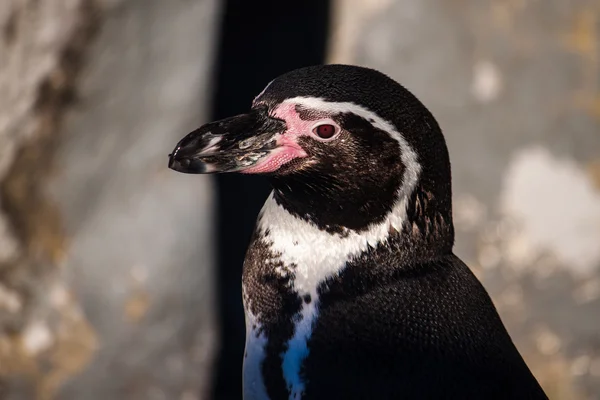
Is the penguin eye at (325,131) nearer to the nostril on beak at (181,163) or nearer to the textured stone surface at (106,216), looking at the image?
the nostril on beak at (181,163)

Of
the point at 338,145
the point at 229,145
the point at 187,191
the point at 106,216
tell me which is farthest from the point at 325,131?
the point at 106,216

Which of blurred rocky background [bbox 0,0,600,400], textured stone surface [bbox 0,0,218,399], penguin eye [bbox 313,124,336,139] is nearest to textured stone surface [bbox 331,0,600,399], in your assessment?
blurred rocky background [bbox 0,0,600,400]

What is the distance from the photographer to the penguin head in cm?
158

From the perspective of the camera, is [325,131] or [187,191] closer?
[325,131]

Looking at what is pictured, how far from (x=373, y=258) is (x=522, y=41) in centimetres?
171

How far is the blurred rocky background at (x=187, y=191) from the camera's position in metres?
3.06

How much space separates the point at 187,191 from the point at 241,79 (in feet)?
1.59

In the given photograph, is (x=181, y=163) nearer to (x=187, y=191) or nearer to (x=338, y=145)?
(x=338, y=145)

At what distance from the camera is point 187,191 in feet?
10.2

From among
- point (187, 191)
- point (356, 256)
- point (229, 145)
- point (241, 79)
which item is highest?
point (241, 79)

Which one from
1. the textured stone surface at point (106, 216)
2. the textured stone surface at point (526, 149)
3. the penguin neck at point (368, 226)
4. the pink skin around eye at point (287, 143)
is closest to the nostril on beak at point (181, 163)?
the pink skin around eye at point (287, 143)

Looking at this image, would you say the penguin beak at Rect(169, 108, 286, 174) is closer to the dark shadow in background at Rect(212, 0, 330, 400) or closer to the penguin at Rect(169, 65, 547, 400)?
the penguin at Rect(169, 65, 547, 400)

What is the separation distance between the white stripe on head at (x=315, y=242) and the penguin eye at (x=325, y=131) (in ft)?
0.10

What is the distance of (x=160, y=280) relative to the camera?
3113mm
